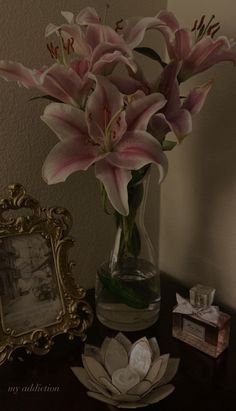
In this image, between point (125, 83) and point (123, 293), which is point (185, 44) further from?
point (123, 293)

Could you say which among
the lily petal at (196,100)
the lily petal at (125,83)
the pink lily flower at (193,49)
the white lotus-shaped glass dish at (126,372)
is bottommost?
the white lotus-shaped glass dish at (126,372)

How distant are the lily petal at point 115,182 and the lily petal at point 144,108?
2.6 inches

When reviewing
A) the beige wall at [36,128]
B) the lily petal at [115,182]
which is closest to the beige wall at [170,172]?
the beige wall at [36,128]

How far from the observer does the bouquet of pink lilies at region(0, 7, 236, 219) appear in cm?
52

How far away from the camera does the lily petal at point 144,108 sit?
534mm

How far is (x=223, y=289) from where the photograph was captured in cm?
85

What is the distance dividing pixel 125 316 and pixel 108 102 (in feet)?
1.23

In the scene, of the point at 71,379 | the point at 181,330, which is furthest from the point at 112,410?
the point at 181,330

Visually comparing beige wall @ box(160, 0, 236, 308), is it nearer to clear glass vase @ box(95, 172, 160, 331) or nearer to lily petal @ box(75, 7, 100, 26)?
clear glass vase @ box(95, 172, 160, 331)

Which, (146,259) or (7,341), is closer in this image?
(7,341)

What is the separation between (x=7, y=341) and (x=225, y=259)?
0.46m

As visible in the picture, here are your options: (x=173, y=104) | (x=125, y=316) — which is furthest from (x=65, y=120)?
(x=125, y=316)

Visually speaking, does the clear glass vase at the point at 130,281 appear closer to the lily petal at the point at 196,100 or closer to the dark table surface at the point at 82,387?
the dark table surface at the point at 82,387

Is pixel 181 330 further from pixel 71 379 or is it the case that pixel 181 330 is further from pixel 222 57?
pixel 222 57
